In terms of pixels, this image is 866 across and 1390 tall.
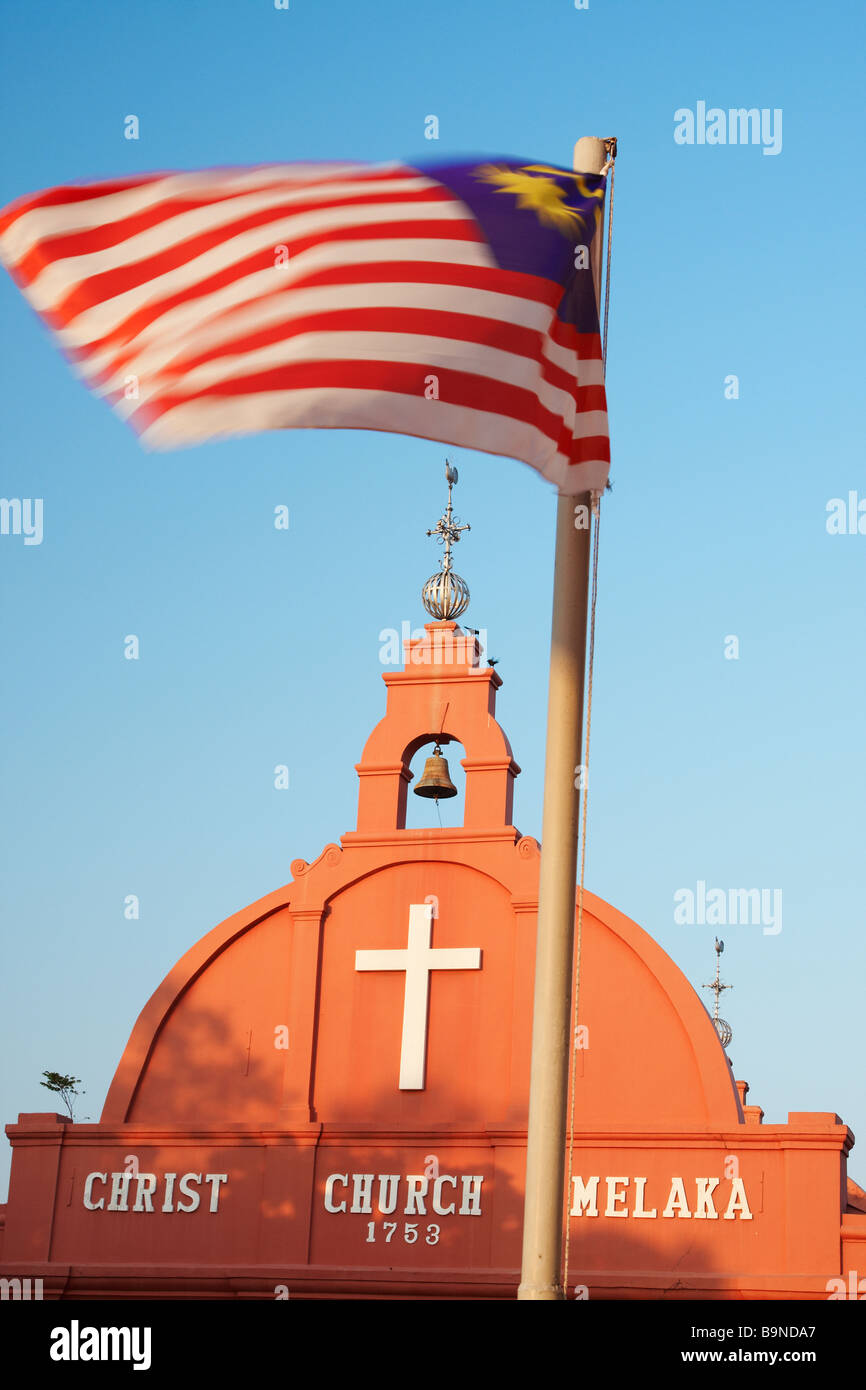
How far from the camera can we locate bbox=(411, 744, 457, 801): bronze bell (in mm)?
22156

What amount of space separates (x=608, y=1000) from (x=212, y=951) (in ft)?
16.3

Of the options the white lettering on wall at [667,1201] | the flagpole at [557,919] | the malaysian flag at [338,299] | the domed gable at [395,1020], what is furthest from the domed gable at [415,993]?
the malaysian flag at [338,299]

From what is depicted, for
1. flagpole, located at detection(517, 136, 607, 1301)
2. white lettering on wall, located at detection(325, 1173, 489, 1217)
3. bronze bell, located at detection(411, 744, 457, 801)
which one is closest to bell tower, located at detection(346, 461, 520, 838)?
bronze bell, located at detection(411, 744, 457, 801)

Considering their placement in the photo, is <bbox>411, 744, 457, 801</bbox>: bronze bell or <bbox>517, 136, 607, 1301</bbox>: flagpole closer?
<bbox>517, 136, 607, 1301</bbox>: flagpole

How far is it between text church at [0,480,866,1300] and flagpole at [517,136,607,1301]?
34.9 feet

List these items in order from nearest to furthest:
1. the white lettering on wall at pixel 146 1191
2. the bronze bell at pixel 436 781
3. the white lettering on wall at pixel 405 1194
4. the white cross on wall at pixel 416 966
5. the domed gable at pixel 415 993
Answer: the white lettering on wall at pixel 405 1194 → the domed gable at pixel 415 993 → the white cross on wall at pixel 416 966 → the white lettering on wall at pixel 146 1191 → the bronze bell at pixel 436 781

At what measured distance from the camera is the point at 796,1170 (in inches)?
738

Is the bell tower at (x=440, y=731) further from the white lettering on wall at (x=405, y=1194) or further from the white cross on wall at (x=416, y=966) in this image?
the white lettering on wall at (x=405, y=1194)

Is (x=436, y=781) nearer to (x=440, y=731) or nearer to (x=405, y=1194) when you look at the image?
(x=440, y=731)

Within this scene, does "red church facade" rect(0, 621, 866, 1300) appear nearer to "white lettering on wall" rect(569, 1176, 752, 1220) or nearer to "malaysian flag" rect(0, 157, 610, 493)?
"white lettering on wall" rect(569, 1176, 752, 1220)

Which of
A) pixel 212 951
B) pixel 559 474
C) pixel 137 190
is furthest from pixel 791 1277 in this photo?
pixel 137 190

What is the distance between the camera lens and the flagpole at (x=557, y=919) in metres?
8.55

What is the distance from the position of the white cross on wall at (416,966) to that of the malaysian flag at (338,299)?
1223 cm

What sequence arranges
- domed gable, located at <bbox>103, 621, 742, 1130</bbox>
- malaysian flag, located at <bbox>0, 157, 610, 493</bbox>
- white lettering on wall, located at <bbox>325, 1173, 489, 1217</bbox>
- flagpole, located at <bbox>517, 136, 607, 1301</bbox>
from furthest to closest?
domed gable, located at <bbox>103, 621, 742, 1130</bbox>, white lettering on wall, located at <bbox>325, 1173, 489, 1217</bbox>, malaysian flag, located at <bbox>0, 157, 610, 493</bbox>, flagpole, located at <bbox>517, 136, 607, 1301</bbox>
